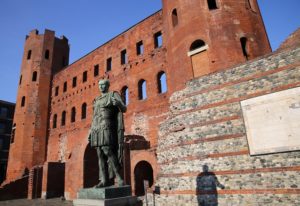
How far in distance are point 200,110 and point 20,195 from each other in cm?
1801

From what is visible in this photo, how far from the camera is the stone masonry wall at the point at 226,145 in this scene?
7582 mm

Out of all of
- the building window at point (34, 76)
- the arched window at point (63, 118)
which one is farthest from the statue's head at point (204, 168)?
the building window at point (34, 76)

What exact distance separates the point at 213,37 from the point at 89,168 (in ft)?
38.0

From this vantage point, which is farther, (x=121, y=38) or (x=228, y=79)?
(x=121, y=38)

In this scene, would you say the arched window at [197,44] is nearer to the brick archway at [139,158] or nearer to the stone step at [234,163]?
the brick archway at [139,158]

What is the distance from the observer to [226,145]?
881 cm

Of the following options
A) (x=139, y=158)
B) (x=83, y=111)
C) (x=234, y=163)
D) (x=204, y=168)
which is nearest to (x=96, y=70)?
(x=83, y=111)

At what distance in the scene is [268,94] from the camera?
831cm

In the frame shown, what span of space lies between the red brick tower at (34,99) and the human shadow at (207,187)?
1883 centimetres

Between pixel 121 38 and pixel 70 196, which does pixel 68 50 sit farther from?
pixel 70 196

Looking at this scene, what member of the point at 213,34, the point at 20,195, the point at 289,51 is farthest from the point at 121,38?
the point at 20,195

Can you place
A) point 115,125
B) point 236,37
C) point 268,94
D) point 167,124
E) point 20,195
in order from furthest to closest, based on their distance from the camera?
point 20,195
point 236,37
point 167,124
point 268,94
point 115,125

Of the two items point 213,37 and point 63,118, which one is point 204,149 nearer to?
point 213,37

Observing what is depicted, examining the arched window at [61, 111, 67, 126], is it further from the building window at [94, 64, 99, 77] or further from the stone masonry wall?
the stone masonry wall
